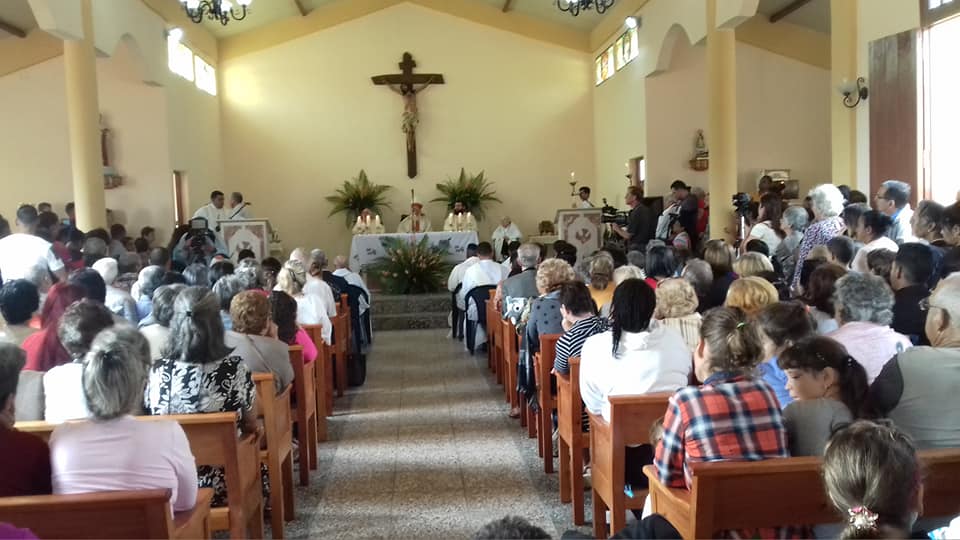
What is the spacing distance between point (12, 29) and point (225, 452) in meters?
9.53

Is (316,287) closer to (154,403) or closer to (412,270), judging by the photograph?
(154,403)

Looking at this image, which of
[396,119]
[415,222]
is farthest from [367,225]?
[396,119]

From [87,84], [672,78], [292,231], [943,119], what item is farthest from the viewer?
[292,231]

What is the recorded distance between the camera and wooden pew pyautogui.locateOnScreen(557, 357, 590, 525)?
400 cm

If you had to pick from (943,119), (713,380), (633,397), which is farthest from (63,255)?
(943,119)

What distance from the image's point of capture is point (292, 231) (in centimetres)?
1511

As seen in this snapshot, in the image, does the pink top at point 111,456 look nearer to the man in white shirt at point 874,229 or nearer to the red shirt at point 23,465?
the red shirt at point 23,465

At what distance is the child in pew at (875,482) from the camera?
5.25 feet

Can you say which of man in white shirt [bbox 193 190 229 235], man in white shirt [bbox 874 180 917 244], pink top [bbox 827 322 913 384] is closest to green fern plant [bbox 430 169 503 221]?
man in white shirt [bbox 193 190 229 235]

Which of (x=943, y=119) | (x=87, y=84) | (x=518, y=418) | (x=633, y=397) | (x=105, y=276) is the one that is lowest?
(x=518, y=418)

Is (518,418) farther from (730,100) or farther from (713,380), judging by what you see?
(730,100)

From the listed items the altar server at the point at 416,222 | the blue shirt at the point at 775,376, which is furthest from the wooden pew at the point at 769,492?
the altar server at the point at 416,222

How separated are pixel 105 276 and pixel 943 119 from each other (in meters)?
6.39

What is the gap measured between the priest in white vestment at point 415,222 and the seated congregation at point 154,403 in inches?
305
